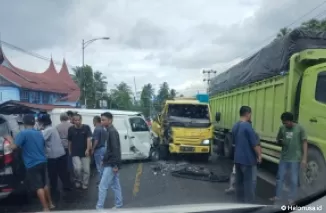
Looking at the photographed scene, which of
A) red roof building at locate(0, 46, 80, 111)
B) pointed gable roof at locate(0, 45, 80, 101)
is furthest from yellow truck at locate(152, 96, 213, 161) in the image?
pointed gable roof at locate(0, 45, 80, 101)

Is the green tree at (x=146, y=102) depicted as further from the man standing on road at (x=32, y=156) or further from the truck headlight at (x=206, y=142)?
the man standing on road at (x=32, y=156)

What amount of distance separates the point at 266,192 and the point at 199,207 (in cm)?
494

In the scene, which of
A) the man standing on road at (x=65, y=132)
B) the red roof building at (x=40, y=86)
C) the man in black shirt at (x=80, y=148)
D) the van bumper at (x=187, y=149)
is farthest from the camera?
the red roof building at (x=40, y=86)

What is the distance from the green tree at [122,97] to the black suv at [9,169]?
977 cm

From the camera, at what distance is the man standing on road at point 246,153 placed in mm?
5957

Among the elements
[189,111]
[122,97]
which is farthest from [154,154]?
[122,97]

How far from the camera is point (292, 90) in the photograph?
7508 millimetres

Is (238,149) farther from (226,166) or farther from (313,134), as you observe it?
(226,166)

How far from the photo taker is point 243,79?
A: 11367 mm

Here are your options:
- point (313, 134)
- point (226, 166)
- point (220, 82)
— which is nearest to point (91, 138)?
point (313, 134)

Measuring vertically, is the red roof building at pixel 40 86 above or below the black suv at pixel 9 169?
above

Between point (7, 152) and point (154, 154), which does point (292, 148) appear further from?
point (154, 154)

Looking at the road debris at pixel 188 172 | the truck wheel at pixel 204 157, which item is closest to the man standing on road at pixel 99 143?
the road debris at pixel 188 172

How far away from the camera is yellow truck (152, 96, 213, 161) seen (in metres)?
11.8
